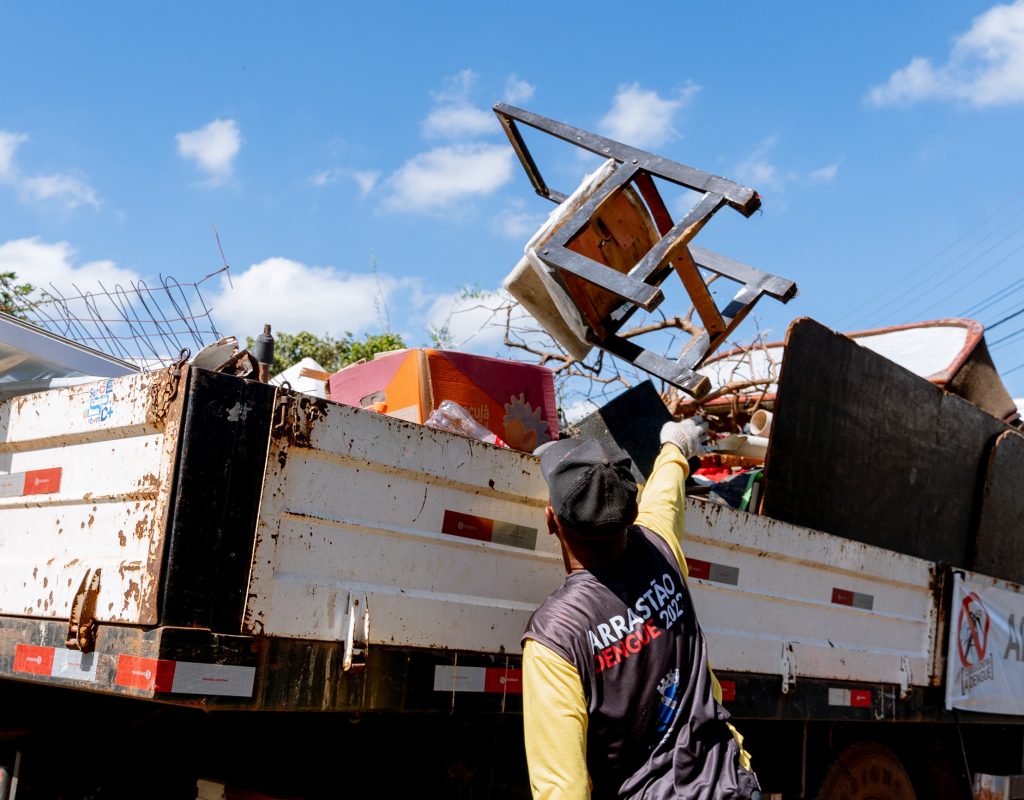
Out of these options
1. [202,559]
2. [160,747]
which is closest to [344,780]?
[160,747]

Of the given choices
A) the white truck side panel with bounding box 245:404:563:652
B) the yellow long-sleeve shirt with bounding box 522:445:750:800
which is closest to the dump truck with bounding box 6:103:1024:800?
the white truck side panel with bounding box 245:404:563:652

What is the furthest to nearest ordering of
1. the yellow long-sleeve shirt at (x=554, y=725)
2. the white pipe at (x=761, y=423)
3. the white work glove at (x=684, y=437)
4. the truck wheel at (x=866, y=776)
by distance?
1. the white pipe at (x=761, y=423)
2. the truck wheel at (x=866, y=776)
3. the white work glove at (x=684, y=437)
4. the yellow long-sleeve shirt at (x=554, y=725)

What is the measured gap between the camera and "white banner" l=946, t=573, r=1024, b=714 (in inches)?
189

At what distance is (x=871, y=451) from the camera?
4633 millimetres

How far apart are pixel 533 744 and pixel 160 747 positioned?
1.21 meters

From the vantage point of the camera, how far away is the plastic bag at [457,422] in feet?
10.7

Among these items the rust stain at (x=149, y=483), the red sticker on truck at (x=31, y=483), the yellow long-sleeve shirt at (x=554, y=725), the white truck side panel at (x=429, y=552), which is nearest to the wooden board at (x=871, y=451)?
the white truck side panel at (x=429, y=552)

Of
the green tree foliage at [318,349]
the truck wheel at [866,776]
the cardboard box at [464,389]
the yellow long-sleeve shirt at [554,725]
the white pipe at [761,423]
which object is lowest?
the truck wheel at [866,776]

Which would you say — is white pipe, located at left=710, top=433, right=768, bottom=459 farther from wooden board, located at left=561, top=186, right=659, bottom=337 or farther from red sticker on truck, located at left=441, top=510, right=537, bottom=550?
red sticker on truck, located at left=441, top=510, right=537, bottom=550

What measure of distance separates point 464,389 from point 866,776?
2553 millimetres

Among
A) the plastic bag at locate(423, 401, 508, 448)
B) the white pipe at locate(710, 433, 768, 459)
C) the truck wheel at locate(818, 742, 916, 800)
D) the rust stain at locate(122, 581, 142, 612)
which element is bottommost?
the truck wheel at locate(818, 742, 916, 800)

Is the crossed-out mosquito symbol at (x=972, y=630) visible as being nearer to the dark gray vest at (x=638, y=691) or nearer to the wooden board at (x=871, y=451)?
the wooden board at (x=871, y=451)

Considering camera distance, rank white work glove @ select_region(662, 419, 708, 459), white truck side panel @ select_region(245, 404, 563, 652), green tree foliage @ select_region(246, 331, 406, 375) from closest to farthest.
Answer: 1. white truck side panel @ select_region(245, 404, 563, 652)
2. white work glove @ select_region(662, 419, 708, 459)
3. green tree foliage @ select_region(246, 331, 406, 375)

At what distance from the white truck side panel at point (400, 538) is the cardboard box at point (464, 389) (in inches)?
22.9
